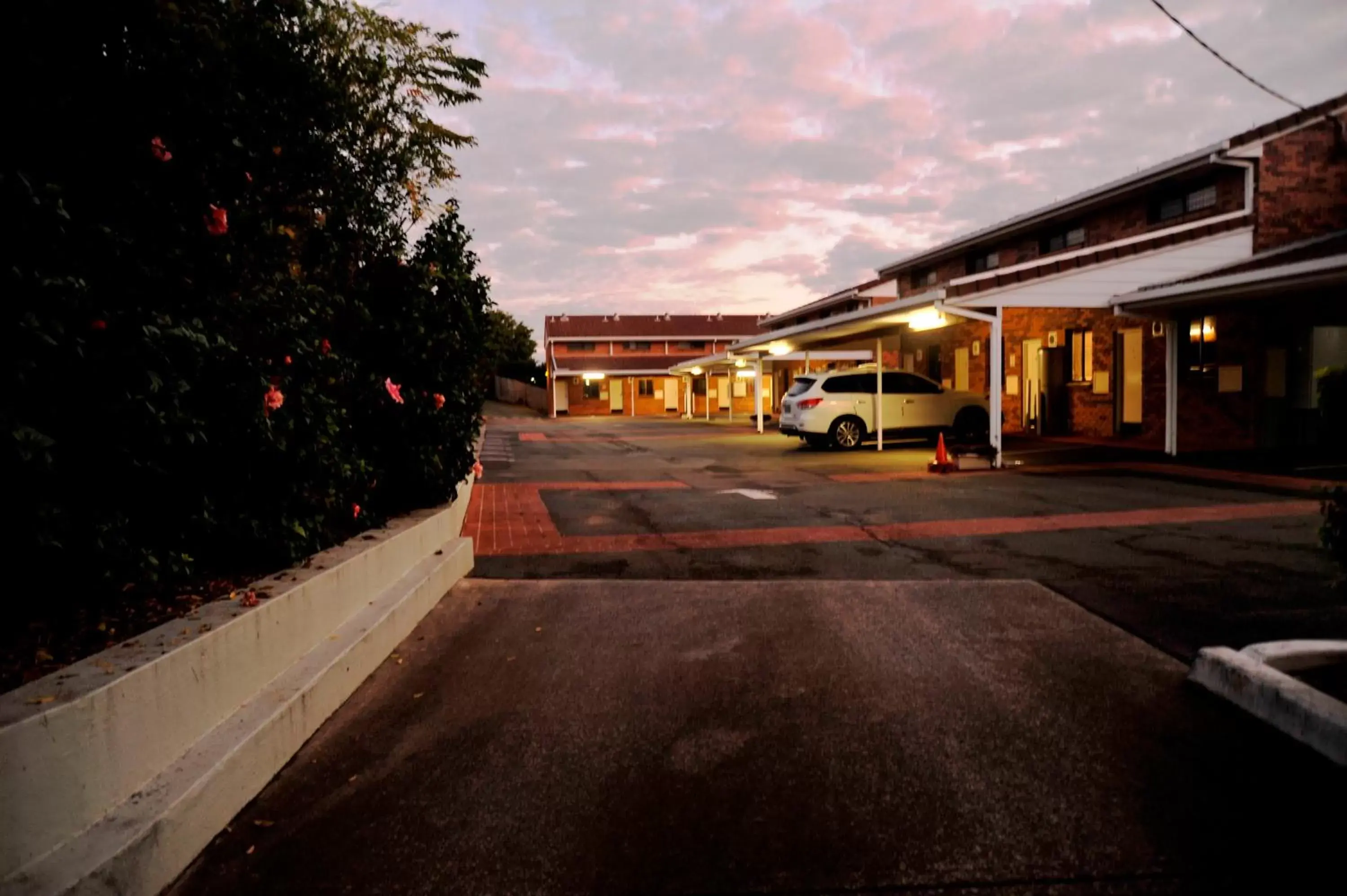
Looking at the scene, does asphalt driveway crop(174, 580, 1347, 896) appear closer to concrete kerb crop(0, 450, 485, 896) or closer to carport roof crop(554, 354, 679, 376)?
concrete kerb crop(0, 450, 485, 896)

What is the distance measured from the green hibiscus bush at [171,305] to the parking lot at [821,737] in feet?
3.62

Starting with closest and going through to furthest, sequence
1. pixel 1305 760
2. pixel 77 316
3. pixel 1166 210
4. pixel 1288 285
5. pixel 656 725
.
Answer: pixel 77 316
pixel 1305 760
pixel 656 725
pixel 1288 285
pixel 1166 210

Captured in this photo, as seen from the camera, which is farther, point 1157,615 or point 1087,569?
point 1087,569

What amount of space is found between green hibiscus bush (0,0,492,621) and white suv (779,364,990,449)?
558 inches

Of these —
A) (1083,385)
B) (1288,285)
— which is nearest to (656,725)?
(1288,285)

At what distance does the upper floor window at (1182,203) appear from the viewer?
56.9 feet

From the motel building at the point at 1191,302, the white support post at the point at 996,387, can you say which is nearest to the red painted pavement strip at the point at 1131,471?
the white support post at the point at 996,387

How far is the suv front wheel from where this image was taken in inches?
755

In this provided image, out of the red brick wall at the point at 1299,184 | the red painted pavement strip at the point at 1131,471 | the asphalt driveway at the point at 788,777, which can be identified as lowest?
the asphalt driveway at the point at 788,777

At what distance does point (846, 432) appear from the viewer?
Answer: 19.3 m

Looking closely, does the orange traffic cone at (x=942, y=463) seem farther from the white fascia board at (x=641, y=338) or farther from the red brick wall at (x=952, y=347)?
the white fascia board at (x=641, y=338)

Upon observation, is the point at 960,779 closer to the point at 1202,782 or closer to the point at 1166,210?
the point at 1202,782

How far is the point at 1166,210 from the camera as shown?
18562 millimetres

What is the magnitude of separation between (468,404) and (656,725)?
4.19m
